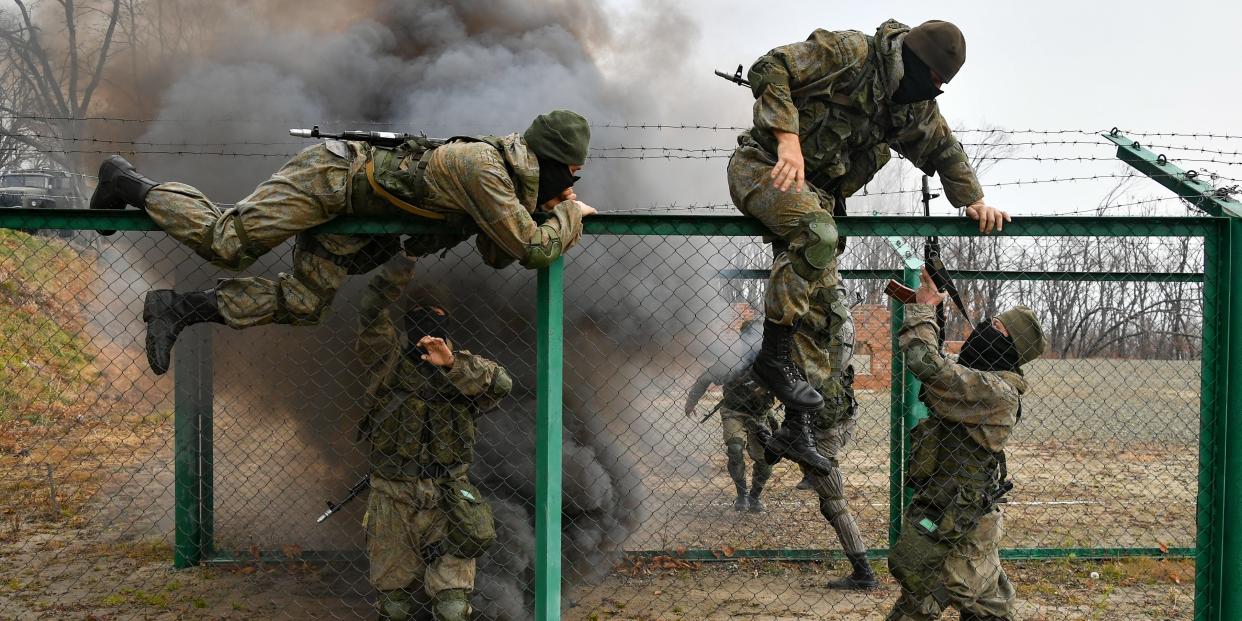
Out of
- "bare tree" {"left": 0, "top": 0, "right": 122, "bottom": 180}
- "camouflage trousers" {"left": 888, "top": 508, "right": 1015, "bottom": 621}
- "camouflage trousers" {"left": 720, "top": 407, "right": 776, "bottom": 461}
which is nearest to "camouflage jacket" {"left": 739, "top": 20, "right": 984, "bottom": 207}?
"camouflage trousers" {"left": 888, "top": 508, "right": 1015, "bottom": 621}

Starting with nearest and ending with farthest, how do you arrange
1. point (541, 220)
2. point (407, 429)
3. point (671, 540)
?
point (541, 220)
point (407, 429)
point (671, 540)

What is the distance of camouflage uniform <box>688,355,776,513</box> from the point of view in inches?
296

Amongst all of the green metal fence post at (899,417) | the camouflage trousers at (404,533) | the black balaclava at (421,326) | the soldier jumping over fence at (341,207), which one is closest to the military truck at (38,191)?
the black balaclava at (421,326)

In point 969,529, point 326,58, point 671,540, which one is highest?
point 326,58

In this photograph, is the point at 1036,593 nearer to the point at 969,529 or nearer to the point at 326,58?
the point at 969,529

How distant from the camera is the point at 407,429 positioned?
15.4 feet

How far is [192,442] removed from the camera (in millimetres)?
5672

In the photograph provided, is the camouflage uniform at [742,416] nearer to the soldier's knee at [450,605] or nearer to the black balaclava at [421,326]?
the black balaclava at [421,326]

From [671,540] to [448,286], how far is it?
250 centimetres

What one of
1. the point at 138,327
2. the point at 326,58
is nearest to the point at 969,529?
the point at 326,58

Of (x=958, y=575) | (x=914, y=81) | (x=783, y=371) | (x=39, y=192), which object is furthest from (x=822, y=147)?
(x=39, y=192)

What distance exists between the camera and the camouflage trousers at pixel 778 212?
3.91 meters

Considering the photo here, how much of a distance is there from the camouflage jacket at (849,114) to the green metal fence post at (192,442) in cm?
337

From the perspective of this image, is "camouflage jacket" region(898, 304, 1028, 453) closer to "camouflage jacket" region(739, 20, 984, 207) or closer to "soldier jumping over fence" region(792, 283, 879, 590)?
"camouflage jacket" region(739, 20, 984, 207)
